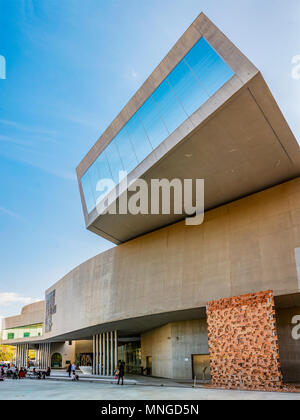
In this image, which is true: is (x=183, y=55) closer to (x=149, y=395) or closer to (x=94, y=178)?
(x=94, y=178)

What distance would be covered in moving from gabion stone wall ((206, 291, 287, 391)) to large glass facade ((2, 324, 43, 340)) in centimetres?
3925

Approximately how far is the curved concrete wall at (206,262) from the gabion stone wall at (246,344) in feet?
3.15

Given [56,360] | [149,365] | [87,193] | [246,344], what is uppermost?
[87,193]

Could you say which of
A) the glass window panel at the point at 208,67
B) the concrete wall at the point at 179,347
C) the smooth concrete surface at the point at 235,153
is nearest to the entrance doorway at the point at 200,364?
the concrete wall at the point at 179,347

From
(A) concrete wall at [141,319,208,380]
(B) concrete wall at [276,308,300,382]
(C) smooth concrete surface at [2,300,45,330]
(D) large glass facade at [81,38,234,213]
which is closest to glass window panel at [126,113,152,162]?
(D) large glass facade at [81,38,234,213]

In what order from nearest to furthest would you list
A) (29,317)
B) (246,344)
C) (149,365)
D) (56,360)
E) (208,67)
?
(208,67) < (246,344) < (149,365) < (56,360) < (29,317)

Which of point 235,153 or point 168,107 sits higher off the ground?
point 168,107

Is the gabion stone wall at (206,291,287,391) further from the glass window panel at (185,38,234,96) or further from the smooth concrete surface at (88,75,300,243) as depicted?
the glass window panel at (185,38,234,96)

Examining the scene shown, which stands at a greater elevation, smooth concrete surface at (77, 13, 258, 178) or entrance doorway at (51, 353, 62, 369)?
smooth concrete surface at (77, 13, 258, 178)

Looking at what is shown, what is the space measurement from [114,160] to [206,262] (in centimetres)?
701

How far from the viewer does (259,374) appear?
12.5 metres

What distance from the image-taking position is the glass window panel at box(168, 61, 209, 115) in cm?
1262

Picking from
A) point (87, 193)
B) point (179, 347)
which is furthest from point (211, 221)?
point (179, 347)

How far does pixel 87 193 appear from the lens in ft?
69.2
